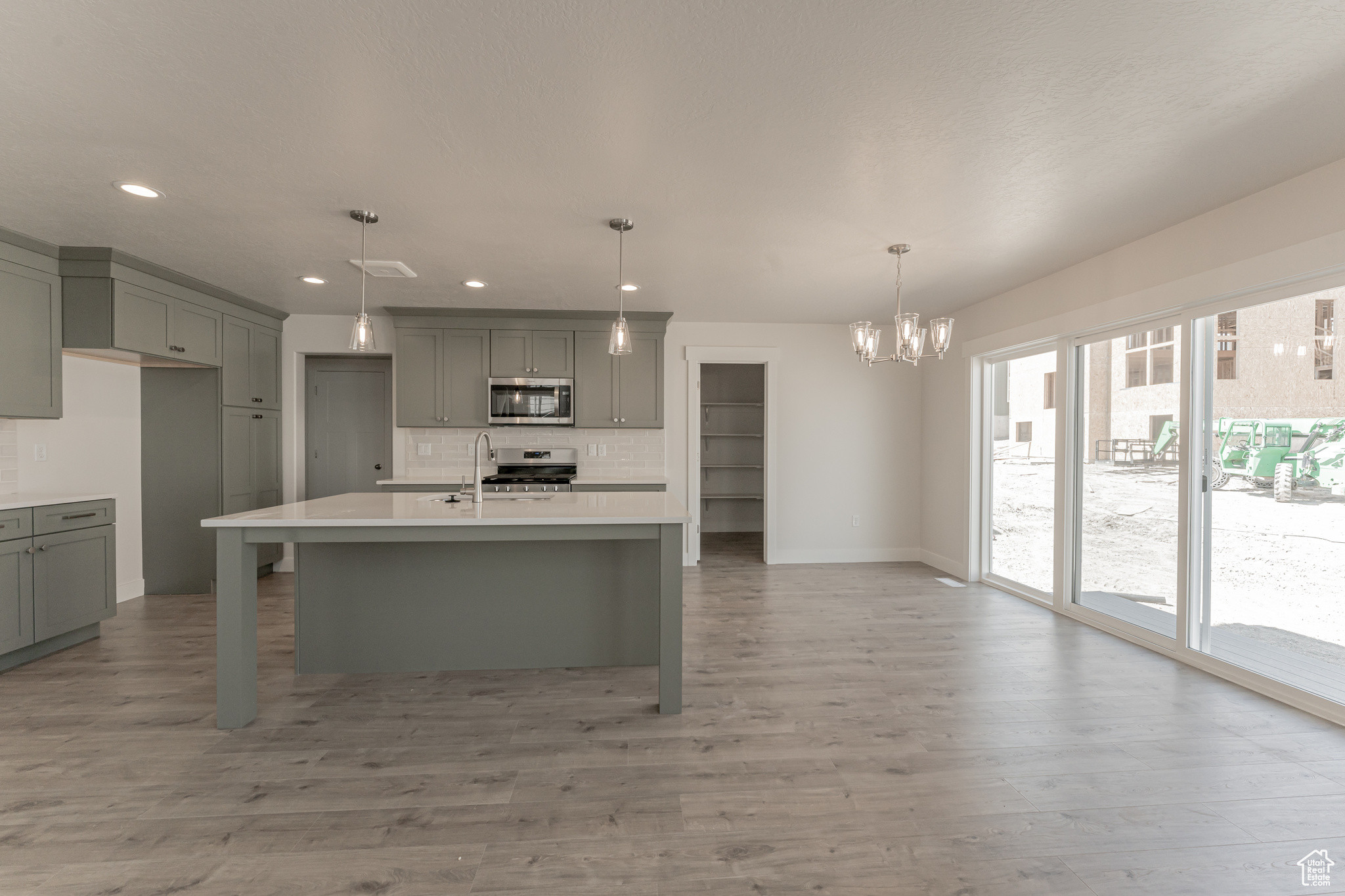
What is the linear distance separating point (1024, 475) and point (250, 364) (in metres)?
6.51

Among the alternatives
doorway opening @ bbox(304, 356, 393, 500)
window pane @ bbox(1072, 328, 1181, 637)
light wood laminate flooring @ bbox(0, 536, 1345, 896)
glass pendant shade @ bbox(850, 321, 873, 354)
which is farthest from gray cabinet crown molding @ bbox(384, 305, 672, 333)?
window pane @ bbox(1072, 328, 1181, 637)

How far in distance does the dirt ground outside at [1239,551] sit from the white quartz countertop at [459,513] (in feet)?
9.48

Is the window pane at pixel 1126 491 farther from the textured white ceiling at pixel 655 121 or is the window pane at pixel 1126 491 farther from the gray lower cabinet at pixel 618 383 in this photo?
the gray lower cabinet at pixel 618 383

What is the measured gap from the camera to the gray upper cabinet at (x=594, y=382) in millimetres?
5766

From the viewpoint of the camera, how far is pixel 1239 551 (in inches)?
126

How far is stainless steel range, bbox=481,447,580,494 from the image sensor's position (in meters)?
5.76

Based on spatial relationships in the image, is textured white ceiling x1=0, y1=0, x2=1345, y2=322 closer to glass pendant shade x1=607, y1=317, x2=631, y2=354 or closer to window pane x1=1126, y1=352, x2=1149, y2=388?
glass pendant shade x1=607, y1=317, x2=631, y2=354

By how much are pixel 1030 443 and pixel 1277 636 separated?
203 cm

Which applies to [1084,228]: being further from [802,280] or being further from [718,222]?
[718,222]

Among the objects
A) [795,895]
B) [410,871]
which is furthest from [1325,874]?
[410,871]

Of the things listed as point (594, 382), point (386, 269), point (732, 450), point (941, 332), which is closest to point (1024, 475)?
point (941, 332)

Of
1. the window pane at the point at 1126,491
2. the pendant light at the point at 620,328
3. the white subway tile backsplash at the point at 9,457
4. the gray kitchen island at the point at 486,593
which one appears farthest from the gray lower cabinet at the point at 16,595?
the window pane at the point at 1126,491

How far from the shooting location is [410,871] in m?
1.74

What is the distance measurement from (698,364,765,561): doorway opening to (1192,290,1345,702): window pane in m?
5.16
